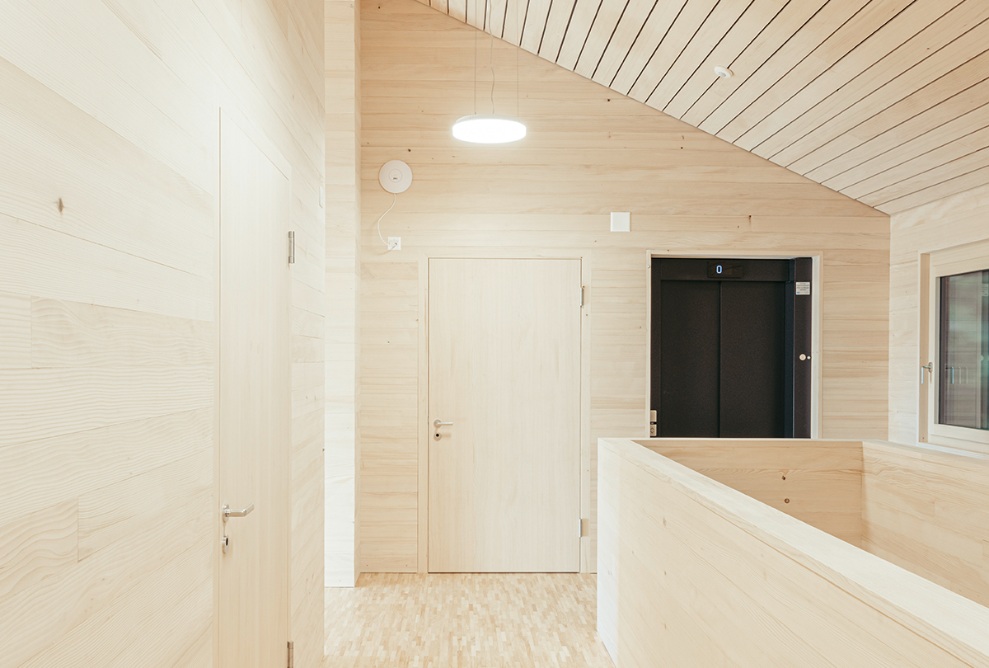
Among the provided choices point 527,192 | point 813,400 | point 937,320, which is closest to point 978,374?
point 937,320

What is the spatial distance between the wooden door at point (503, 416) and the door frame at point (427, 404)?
0.03m

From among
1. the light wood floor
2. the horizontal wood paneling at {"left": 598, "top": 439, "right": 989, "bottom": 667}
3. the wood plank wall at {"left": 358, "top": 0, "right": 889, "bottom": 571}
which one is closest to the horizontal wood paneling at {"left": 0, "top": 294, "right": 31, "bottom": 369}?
the horizontal wood paneling at {"left": 598, "top": 439, "right": 989, "bottom": 667}

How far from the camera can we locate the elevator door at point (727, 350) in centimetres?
475

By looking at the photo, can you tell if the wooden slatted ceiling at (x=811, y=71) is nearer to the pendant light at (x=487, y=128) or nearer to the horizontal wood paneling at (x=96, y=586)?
the pendant light at (x=487, y=128)

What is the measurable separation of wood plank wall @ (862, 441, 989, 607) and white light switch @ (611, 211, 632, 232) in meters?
1.94

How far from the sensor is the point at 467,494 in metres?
4.55

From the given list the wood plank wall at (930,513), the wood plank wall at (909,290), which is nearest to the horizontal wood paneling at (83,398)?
the wood plank wall at (930,513)

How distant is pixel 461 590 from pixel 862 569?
3.17 meters

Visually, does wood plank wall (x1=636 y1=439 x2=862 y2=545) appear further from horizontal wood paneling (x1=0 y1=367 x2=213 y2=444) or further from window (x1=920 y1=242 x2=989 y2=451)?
horizontal wood paneling (x1=0 y1=367 x2=213 y2=444)

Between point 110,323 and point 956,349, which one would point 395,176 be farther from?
point 110,323

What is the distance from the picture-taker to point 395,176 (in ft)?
14.8

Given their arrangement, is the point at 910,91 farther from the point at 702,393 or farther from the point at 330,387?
the point at 330,387

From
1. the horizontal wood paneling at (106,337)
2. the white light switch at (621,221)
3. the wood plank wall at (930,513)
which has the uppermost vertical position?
the white light switch at (621,221)

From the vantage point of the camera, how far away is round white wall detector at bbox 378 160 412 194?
452cm
